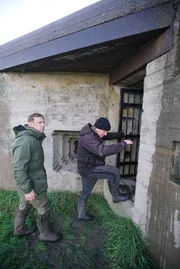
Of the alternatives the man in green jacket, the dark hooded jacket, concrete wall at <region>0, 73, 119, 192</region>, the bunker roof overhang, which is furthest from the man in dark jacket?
the bunker roof overhang

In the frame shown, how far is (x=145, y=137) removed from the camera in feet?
7.14

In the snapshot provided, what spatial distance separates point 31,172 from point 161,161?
166 centimetres

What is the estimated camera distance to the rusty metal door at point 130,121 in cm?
327

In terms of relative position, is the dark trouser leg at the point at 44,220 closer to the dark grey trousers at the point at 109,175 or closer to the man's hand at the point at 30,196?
the man's hand at the point at 30,196

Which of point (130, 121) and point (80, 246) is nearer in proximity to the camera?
point (80, 246)

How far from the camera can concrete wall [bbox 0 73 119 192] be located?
3.24 m

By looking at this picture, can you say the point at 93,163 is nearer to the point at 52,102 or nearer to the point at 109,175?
the point at 109,175

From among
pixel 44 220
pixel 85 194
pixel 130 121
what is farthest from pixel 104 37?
pixel 44 220

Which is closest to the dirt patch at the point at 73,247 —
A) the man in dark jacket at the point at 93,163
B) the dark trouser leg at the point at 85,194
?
the dark trouser leg at the point at 85,194

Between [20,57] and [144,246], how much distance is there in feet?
10.7

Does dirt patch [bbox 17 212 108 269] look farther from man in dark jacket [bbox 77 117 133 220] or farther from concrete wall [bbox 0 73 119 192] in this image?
concrete wall [bbox 0 73 119 192]

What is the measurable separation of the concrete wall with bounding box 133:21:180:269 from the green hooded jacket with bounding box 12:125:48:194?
1.41m

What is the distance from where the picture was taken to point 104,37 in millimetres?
1811

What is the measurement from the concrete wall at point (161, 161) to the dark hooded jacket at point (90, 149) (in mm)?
466
